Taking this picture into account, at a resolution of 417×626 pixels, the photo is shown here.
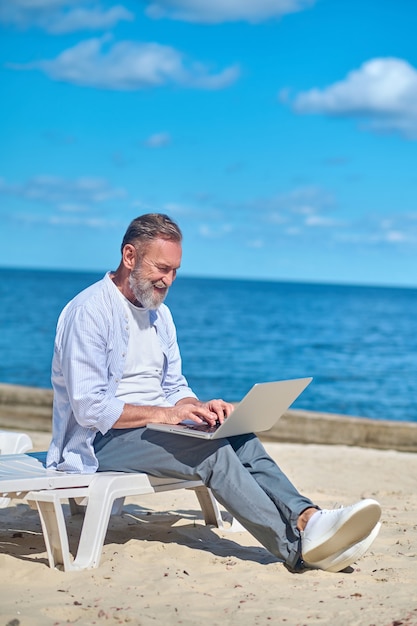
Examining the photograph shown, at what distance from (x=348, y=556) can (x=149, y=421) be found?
3.68 ft

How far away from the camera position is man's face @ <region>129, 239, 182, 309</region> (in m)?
4.56

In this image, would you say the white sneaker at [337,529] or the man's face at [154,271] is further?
the man's face at [154,271]

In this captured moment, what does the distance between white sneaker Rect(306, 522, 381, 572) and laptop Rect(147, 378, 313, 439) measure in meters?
0.71

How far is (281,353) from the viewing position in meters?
34.7

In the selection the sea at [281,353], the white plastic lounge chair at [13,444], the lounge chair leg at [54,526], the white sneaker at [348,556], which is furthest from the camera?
the sea at [281,353]

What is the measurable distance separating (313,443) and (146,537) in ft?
14.5

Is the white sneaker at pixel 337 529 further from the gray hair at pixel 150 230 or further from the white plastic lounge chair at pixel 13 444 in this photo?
the white plastic lounge chair at pixel 13 444

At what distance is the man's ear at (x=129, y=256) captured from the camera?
15.1 ft

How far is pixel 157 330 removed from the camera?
4906 mm

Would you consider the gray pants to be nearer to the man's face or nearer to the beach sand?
the beach sand

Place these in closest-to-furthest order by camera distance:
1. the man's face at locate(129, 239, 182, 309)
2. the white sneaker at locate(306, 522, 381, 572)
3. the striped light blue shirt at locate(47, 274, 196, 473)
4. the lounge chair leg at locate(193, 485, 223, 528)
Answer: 1. the white sneaker at locate(306, 522, 381, 572)
2. the striped light blue shirt at locate(47, 274, 196, 473)
3. the man's face at locate(129, 239, 182, 309)
4. the lounge chair leg at locate(193, 485, 223, 528)

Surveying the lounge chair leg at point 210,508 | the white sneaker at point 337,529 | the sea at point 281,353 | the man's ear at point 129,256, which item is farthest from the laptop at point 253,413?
the sea at point 281,353

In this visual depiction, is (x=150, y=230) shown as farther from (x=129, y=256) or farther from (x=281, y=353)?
(x=281, y=353)

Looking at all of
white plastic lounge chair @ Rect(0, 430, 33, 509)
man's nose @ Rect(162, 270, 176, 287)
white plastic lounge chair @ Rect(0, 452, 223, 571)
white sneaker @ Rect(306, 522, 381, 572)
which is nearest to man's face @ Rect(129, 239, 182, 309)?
man's nose @ Rect(162, 270, 176, 287)
